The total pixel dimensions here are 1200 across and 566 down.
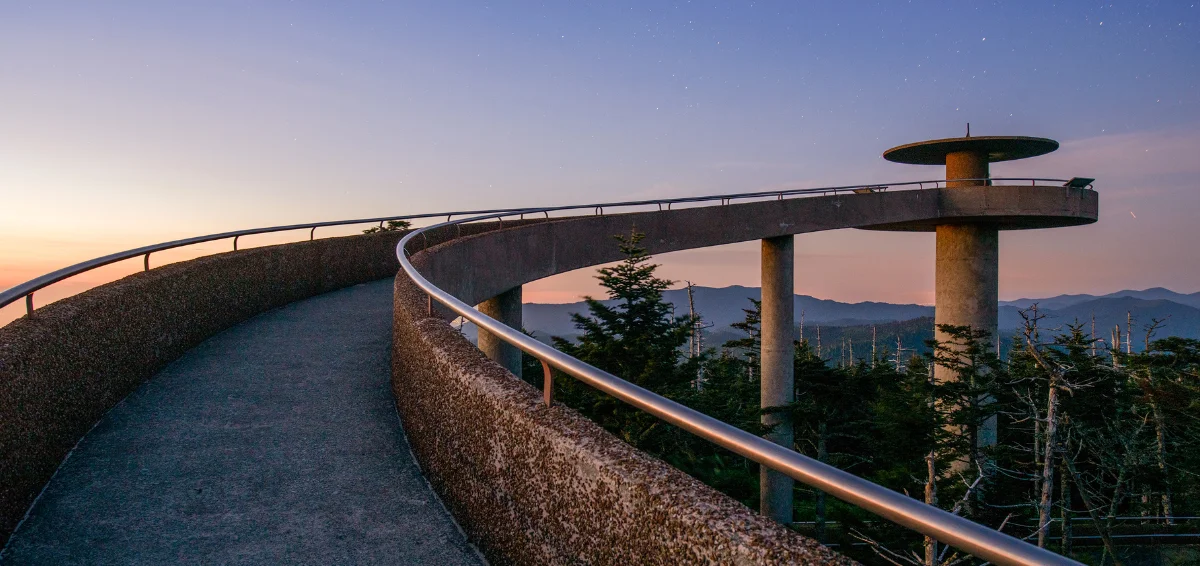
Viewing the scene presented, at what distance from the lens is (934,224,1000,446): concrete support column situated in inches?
1093

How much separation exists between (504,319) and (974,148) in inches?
827

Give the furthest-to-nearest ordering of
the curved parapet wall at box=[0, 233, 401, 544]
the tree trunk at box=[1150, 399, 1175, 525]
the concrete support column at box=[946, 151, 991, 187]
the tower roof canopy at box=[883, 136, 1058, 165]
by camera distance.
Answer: the tree trunk at box=[1150, 399, 1175, 525]
the concrete support column at box=[946, 151, 991, 187]
the tower roof canopy at box=[883, 136, 1058, 165]
the curved parapet wall at box=[0, 233, 401, 544]

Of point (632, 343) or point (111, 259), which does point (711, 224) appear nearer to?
point (632, 343)

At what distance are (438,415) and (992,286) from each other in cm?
Result: 2781

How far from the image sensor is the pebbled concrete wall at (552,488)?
8.58ft

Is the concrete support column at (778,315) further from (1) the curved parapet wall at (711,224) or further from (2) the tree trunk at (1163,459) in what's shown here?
(2) the tree trunk at (1163,459)

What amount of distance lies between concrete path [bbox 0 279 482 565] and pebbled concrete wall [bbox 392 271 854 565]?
372 mm

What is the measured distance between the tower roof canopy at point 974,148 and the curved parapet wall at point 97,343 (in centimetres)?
2442

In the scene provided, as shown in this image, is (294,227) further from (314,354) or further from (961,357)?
(961,357)

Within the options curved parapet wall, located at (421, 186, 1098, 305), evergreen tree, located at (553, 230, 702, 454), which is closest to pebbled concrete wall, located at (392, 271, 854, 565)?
curved parapet wall, located at (421, 186, 1098, 305)

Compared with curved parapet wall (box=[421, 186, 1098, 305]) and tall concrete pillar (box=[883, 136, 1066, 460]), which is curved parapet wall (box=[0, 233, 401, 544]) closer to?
curved parapet wall (box=[421, 186, 1098, 305])

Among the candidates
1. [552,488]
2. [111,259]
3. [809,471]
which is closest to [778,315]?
[111,259]

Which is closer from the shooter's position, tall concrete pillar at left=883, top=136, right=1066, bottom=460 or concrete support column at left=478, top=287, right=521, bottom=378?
concrete support column at left=478, top=287, right=521, bottom=378

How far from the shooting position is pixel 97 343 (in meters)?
6.54
